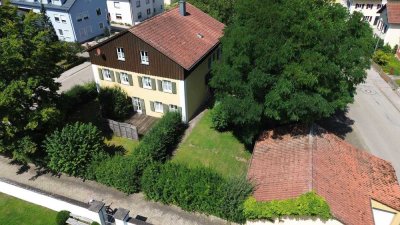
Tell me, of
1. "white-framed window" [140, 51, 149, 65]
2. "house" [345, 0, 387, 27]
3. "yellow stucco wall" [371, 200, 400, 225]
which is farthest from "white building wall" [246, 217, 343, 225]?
"house" [345, 0, 387, 27]

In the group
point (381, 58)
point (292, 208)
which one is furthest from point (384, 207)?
point (381, 58)

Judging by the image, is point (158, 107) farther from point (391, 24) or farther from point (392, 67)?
point (391, 24)

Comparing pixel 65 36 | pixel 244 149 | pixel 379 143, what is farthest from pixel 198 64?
pixel 65 36

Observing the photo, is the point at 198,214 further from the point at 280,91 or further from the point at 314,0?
the point at 314,0

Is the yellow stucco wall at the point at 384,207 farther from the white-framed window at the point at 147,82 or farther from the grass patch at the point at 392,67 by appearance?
the grass patch at the point at 392,67

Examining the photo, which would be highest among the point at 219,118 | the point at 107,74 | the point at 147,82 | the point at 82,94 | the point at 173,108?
the point at 107,74

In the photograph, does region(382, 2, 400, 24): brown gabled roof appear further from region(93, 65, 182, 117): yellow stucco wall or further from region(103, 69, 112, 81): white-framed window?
region(103, 69, 112, 81): white-framed window
